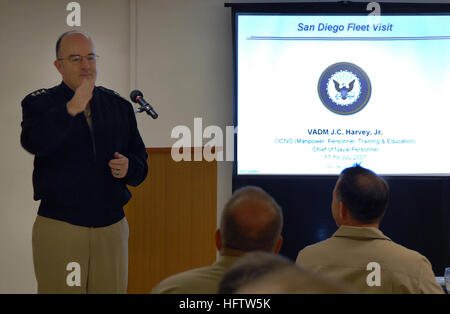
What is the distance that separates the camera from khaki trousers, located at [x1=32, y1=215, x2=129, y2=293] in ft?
6.45

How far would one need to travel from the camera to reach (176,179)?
163 inches

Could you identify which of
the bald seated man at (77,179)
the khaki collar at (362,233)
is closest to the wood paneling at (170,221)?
the bald seated man at (77,179)

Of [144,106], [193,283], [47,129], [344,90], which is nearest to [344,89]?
[344,90]

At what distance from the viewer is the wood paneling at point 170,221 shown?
13.3 ft

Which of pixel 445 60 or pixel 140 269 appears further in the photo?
pixel 445 60

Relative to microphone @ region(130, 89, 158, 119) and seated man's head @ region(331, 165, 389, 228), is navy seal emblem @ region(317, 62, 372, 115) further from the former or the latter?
seated man's head @ region(331, 165, 389, 228)

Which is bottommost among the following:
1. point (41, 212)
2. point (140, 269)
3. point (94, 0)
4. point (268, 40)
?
point (140, 269)

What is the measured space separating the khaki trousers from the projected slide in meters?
2.56

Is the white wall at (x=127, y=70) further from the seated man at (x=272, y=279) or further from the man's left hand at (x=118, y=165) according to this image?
the seated man at (x=272, y=279)

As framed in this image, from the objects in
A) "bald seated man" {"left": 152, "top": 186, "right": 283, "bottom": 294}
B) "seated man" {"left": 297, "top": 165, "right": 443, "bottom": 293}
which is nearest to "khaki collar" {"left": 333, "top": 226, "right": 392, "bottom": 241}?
"seated man" {"left": 297, "top": 165, "right": 443, "bottom": 293}
